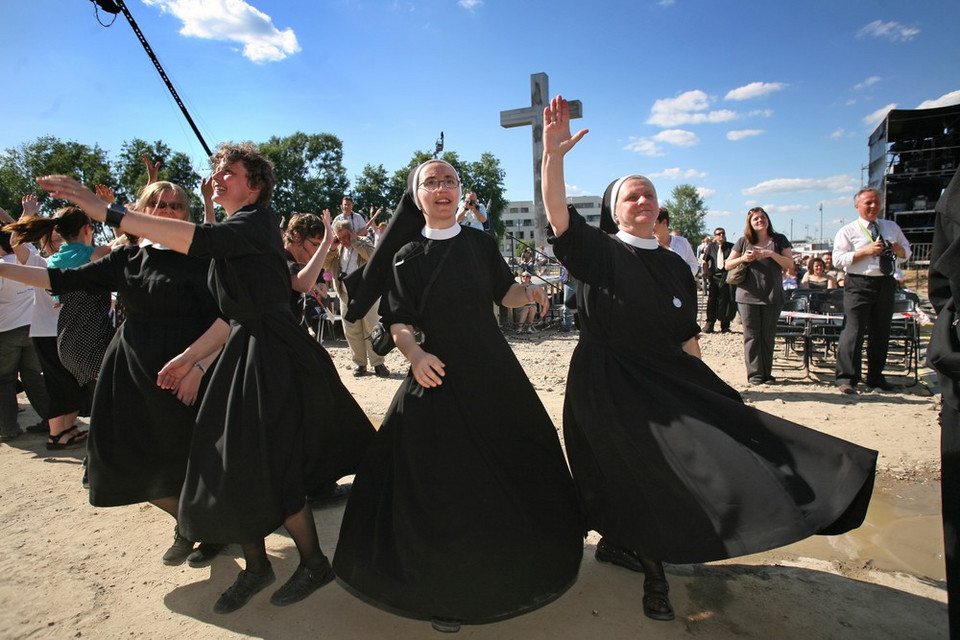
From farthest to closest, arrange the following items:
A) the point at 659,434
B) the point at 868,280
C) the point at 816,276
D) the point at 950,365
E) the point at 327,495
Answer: the point at 816,276 < the point at 868,280 < the point at 327,495 < the point at 659,434 < the point at 950,365

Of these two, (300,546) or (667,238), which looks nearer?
(300,546)

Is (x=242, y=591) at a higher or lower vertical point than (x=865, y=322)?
lower

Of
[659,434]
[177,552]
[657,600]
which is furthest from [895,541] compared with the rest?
[177,552]

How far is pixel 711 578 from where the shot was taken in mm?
2906

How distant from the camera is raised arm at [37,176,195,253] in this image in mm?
2172

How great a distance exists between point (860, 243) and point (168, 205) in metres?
6.90

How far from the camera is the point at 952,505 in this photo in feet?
6.82

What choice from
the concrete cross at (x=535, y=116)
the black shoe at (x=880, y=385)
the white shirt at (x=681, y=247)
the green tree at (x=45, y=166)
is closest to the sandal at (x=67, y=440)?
the white shirt at (x=681, y=247)

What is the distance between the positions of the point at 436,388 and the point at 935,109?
2283cm

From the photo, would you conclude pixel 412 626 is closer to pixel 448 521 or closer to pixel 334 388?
pixel 448 521

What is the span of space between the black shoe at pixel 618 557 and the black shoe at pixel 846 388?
4979 millimetres

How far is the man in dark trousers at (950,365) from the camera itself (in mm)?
1981

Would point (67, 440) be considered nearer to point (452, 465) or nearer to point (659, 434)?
point (452, 465)

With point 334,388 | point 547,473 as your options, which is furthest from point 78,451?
point 547,473
